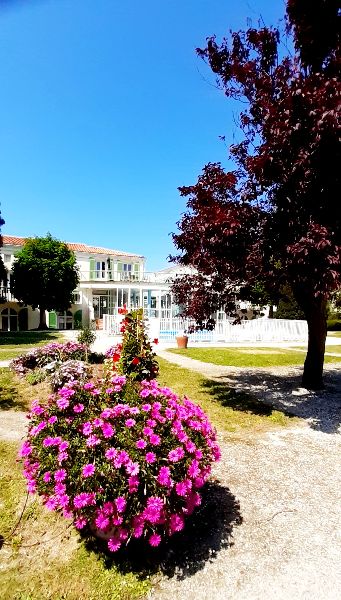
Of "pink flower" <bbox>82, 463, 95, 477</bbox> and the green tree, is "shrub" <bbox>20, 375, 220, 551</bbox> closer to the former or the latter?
"pink flower" <bbox>82, 463, 95, 477</bbox>

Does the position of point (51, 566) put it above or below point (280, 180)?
below

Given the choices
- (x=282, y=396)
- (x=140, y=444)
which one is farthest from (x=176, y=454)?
(x=282, y=396)

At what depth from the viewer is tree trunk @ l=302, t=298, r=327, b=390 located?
949cm

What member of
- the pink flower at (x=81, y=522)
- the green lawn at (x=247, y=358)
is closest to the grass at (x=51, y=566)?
the pink flower at (x=81, y=522)

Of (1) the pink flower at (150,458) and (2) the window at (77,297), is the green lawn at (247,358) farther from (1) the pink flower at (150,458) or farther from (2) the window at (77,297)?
(2) the window at (77,297)

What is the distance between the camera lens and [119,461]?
2879 mm

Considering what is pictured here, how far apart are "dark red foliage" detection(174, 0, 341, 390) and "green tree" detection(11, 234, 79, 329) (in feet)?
98.2

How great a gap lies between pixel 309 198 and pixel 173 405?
443 cm

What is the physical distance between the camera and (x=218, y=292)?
29.8ft

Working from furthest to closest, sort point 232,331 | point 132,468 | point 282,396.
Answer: point 232,331 → point 282,396 → point 132,468

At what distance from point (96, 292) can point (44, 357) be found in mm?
30913

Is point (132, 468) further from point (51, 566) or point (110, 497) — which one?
point (51, 566)

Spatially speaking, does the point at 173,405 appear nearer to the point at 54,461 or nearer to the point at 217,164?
the point at 54,461

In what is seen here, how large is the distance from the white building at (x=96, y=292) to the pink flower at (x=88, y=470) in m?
28.0
